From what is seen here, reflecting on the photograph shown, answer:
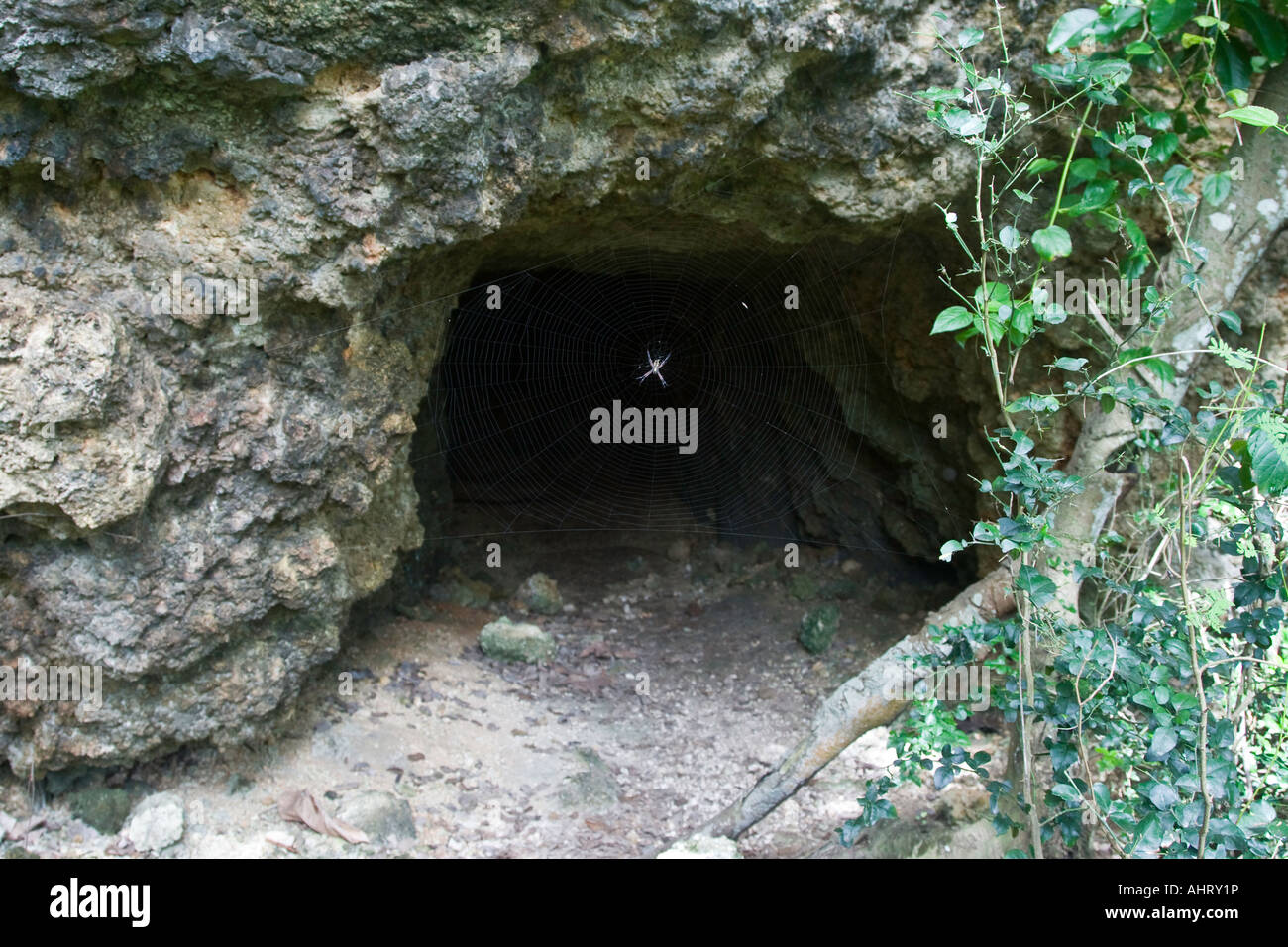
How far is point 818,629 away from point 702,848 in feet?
6.29

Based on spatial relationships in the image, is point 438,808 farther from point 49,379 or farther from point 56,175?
point 56,175

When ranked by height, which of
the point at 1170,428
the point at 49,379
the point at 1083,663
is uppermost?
the point at 49,379

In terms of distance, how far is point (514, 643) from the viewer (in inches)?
177

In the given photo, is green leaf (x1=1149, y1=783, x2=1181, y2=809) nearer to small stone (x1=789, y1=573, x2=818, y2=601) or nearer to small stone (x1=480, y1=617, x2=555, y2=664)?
small stone (x1=480, y1=617, x2=555, y2=664)

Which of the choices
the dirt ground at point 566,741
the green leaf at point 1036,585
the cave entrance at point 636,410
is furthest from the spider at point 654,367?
the green leaf at point 1036,585

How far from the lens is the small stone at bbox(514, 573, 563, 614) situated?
16.7 feet

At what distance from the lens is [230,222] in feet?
9.02

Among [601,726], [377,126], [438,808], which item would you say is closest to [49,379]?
[377,126]

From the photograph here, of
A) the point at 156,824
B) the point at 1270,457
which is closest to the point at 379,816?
the point at 156,824

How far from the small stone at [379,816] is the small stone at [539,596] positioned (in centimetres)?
187

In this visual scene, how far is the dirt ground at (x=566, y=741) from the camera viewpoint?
312cm

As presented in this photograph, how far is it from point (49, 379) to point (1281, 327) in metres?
4.07

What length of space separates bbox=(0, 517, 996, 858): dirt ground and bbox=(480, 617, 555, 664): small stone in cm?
6

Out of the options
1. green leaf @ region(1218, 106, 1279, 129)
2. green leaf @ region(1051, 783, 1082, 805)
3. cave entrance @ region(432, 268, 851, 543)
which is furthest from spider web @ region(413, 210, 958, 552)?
green leaf @ region(1051, 783, 1082, 805)
